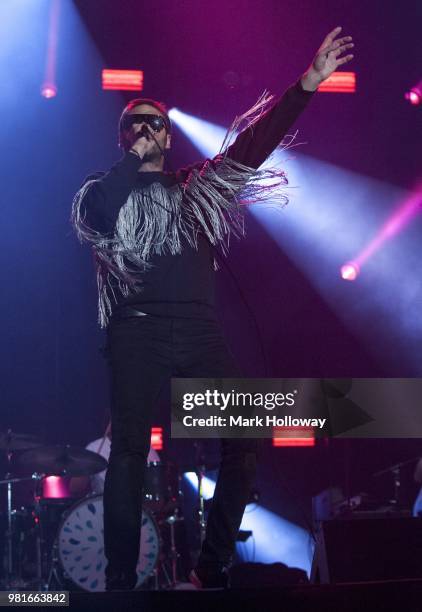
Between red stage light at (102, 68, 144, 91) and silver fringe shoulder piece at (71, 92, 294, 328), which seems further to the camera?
red stage light at (102, 68, 144, 91)

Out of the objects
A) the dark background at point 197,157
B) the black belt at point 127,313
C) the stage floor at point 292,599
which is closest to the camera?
the stage floor at point 292,599

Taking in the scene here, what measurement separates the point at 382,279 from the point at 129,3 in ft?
10.2

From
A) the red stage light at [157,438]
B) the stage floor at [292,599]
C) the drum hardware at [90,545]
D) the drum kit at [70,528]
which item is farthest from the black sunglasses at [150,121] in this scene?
the red stage light at [157,438]

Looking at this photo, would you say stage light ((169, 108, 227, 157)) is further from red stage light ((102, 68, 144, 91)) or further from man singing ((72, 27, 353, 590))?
man singing ((72, 27, 353, 590))

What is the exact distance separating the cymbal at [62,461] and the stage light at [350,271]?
289 cm

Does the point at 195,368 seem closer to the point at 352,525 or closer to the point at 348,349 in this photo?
the point at 352,525

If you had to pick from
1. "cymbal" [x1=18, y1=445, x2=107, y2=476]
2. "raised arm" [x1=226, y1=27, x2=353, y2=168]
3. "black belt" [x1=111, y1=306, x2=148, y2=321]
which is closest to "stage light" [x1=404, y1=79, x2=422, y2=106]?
"raised arm" [x1=226, y1=27, x2=353, y2=168]

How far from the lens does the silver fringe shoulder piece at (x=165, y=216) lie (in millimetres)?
2922

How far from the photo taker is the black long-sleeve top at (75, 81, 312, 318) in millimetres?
2854

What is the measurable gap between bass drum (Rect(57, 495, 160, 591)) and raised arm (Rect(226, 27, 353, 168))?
2800mm

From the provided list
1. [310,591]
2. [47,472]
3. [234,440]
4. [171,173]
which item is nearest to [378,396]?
[234,440]

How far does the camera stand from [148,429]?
8.94ft

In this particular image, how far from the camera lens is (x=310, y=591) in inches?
80.4

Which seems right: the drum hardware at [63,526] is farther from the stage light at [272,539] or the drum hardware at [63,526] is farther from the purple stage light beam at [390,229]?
the purple stage light beam at [390,229]
